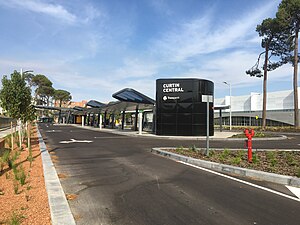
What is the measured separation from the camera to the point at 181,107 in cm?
2373

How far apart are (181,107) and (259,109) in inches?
1728

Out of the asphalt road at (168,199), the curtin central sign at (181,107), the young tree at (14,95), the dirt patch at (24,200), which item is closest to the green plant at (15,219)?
the dirt patch at (24,200)

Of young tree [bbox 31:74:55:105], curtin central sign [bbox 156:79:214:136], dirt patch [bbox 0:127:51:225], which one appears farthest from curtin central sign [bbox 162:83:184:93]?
young tree [bbox 31:74:55:105]

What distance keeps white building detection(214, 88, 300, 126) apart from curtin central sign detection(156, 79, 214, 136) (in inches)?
1180

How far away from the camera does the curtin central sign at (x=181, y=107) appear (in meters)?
23.4

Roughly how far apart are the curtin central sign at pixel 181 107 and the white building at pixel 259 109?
29965 mm

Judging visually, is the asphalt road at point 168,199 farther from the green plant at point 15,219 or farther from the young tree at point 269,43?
the young tree at point 269,43

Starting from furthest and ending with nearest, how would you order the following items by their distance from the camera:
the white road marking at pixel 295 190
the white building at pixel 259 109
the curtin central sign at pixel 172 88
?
1. the white building at pixel 259 109
2. the curtin central sign at pixel 172 88
3. the white road marking at pixel 295 190

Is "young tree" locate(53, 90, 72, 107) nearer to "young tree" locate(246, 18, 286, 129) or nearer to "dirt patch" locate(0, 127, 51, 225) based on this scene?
"young tree" locate(246, 18, 286, 129)

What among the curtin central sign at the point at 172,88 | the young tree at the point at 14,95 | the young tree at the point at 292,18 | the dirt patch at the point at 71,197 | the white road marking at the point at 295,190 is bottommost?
the dirt patch at the point at 71,197

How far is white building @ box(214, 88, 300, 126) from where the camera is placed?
5441cm

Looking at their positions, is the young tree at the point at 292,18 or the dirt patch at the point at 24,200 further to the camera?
the young tree at the point at 292,18

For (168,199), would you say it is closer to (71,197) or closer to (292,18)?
(71,197)

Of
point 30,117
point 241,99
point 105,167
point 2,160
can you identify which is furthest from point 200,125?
point 241,99
